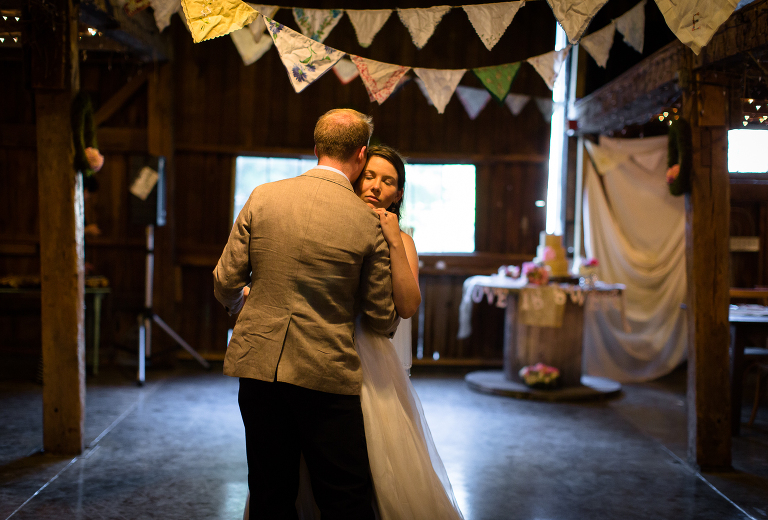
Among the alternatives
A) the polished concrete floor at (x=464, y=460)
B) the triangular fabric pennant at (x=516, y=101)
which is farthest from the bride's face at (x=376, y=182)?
the triangular fabric pennant at (x=516, y=101)

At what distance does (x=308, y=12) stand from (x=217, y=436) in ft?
9.27

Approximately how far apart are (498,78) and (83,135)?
263 cm

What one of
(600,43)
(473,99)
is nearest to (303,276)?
(600,43)

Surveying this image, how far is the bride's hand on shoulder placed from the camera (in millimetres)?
1974

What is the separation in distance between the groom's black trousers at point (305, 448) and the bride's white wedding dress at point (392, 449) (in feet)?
0.29

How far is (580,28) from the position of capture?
294 centimetres

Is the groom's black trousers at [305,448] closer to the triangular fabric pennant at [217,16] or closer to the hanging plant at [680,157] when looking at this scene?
the triangular fabric pennant at [217,16]

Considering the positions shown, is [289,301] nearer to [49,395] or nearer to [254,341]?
[254,341]

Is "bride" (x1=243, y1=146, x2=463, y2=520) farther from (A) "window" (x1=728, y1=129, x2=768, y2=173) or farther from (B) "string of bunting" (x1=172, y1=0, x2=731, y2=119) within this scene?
(A) "window" (x1=728, y1=129, x2=768, y2=173)

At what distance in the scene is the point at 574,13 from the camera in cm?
296

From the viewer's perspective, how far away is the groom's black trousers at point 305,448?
1903mm

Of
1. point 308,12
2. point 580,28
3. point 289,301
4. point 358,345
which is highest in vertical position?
point 308,12

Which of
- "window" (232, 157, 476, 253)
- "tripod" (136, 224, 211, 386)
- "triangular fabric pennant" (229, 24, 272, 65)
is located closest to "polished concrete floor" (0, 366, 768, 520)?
"tripod" (136, 224, 211, 386)

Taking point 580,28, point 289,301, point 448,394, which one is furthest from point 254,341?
point 448,394
